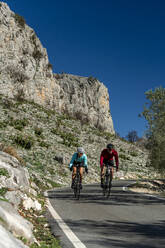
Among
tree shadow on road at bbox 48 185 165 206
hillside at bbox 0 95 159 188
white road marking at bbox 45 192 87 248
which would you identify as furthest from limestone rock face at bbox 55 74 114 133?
white road marking at bbox 45 192 87 248

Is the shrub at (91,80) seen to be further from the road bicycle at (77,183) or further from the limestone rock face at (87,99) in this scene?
the road bicycle at (77,183)

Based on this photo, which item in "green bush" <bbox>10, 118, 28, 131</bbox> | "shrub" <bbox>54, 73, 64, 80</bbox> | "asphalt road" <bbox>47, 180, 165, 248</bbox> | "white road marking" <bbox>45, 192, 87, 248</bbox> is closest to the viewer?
"white road marking" <bbox>45, 192, 87, 248</bbox>

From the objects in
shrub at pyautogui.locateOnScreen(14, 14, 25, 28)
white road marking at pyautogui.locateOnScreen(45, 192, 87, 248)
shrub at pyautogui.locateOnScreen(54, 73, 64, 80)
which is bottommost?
white road marking at pyautogui.locateOnScreen(45, 192, 87, 248)

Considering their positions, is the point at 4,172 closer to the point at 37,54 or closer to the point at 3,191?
the point at 3,191

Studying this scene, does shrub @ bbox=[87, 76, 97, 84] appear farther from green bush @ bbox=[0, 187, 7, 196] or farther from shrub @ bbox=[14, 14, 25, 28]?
green bush @ bbox=[0, 187, 7, 196]

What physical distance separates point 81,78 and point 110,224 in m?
87.6

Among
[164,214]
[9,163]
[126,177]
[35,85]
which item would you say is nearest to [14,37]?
[35,85]

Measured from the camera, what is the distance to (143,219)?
7.12m

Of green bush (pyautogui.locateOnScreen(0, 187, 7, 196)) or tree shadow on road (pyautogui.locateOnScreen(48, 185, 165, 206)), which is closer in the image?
green bush (pyautogui.locateOnScreen(0, 187, 7, 196))

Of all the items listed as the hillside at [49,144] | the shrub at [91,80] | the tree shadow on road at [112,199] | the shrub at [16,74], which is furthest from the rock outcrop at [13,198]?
the shrub at [91,80]

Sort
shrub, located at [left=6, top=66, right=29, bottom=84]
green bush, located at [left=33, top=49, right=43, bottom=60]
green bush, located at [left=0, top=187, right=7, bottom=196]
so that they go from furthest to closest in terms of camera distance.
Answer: green bush, located at [left=33, top=49, right=43, bottom=60] → shrub, located at [left=6, top=66, right=29, bottom=84] → green bush, located at [left=0, top=187, right=7, bottom=196]

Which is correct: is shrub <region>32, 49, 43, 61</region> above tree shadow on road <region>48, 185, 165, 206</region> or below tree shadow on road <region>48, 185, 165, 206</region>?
above

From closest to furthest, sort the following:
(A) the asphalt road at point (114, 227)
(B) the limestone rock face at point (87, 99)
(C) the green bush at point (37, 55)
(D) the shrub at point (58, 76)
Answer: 1. (A) the asphalt road at point (114, 227)
2. (C) the green bush at point (37, 55)
3. (B) the limestone rock face at point (87, 99)
4. (D) the shrub at point (58, 76)

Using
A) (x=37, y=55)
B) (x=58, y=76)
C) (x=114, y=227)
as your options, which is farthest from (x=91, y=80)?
(x=114, y=227)
